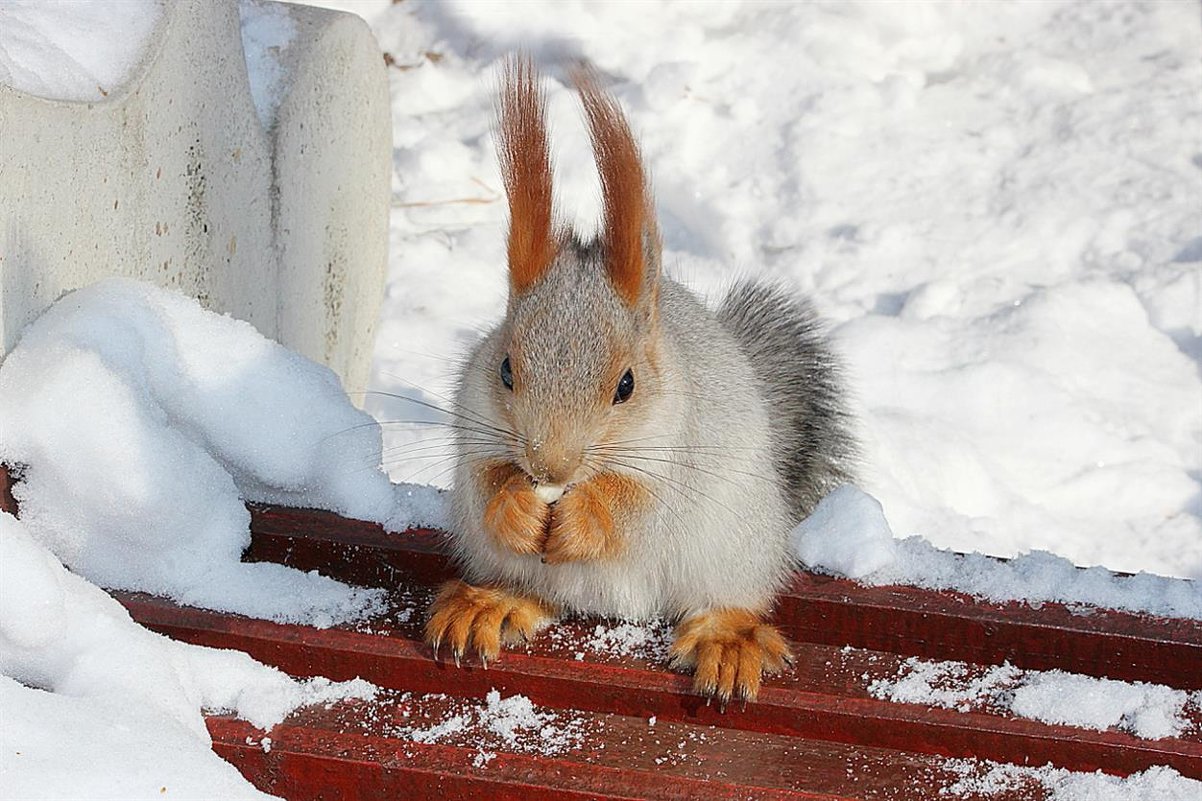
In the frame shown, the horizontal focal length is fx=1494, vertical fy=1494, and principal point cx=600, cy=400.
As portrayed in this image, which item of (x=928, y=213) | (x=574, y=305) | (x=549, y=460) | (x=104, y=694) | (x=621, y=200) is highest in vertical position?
(x=928, y=213)

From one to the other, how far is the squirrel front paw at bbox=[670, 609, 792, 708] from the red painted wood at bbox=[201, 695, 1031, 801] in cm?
5

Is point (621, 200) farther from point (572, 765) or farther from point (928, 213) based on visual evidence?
point (928, 213)

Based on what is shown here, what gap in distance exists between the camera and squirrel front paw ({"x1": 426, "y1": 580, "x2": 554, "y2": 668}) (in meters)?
1.44

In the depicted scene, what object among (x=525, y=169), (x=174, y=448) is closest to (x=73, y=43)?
(x=174, y=448)

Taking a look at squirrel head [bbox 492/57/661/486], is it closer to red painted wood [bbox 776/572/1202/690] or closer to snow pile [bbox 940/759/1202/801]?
red painted wood [bbox 776/572/1202/690]

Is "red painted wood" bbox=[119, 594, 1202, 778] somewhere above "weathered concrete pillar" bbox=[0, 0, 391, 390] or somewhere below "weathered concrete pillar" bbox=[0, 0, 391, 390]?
below

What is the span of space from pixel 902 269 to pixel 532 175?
1.68m

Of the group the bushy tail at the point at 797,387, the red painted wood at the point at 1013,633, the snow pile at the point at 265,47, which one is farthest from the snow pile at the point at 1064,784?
the snow pile at the point at 265,47

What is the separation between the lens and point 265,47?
7.57 ft

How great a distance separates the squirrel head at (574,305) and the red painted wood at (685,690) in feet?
0.65

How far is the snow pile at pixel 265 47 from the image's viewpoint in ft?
7.37

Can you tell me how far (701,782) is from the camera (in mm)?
1296

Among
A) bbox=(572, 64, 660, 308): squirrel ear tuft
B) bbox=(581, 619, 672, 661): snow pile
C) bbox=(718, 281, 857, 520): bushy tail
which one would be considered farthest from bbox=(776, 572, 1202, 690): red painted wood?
bbox=(572, 64, 660, 308): squirrel ear tuft

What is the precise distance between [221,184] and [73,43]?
0.38 meters
